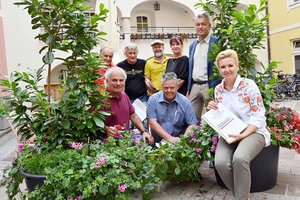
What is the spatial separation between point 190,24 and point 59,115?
636 inches

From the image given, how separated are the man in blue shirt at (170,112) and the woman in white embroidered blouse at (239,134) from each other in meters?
0.78

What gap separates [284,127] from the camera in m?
3.27

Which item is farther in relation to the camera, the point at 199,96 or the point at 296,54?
the point at 296,54

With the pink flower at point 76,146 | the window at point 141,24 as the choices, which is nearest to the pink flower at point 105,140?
the pink flower at point 76,146

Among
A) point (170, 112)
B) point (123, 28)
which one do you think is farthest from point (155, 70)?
point (123, 28)

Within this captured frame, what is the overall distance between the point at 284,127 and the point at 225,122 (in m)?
0.90

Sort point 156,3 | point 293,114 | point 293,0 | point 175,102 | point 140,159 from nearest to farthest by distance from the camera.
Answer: point 140,159 → point 293,114 → point 175,102 → point 293,0 → point 156,3

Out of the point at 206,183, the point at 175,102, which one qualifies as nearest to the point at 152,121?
the point at 175,102

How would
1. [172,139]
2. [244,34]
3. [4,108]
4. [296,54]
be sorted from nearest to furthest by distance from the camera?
[4,108] < [244,34] < [172,139] < [296,54]

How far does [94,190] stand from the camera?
216 centimetres

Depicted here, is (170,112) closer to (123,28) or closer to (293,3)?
(123,28)

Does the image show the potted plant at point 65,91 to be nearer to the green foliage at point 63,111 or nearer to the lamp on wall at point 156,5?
the green foliage at point 63,111

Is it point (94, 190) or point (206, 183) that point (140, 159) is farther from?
point (206, 183)

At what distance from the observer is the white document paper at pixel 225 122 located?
2715 millimetres
